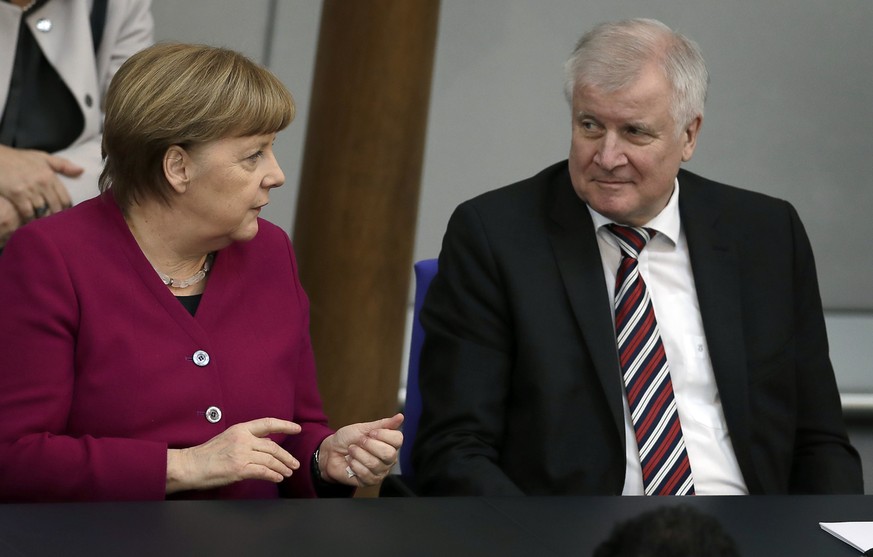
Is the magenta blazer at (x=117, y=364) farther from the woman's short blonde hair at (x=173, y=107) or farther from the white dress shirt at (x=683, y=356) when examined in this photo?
the white dress shirt at (x=683, y=356)

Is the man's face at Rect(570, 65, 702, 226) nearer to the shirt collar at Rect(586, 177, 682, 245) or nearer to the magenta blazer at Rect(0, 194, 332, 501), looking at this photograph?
the shirt collar at Rect(586, 177, 682, 245)

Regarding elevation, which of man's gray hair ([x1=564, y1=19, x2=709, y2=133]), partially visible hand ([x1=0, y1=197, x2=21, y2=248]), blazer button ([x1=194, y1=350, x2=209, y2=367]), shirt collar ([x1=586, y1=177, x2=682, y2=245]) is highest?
man's gray hair ([x1=564, y1=19, x2=709, y2=133])

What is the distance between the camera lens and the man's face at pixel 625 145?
2.53m

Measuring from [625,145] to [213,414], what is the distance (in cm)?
100

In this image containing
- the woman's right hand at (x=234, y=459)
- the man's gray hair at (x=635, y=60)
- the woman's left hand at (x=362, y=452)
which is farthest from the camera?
the man's gray hair at (x=635, y=60)

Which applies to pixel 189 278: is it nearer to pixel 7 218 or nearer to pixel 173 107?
pixel 173 107

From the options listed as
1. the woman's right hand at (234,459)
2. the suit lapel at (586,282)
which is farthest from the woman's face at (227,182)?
the suit lapel at (586,282)

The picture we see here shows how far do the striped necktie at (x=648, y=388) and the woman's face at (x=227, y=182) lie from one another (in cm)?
78

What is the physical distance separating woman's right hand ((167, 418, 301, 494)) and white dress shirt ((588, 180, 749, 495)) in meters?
0.78

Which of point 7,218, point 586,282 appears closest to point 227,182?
point 586,282

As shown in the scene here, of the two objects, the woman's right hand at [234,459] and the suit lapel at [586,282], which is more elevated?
the suit lapel at [586,282]

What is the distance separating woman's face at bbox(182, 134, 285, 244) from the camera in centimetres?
221

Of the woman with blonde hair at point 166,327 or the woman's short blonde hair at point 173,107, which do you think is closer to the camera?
the woman with blonde hair at point 166,327

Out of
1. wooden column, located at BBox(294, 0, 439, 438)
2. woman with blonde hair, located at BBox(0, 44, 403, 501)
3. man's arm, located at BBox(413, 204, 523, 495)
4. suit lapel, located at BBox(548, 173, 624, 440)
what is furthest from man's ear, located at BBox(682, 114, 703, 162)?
wooden column, located at BBox(294, 0, 439, 438)
